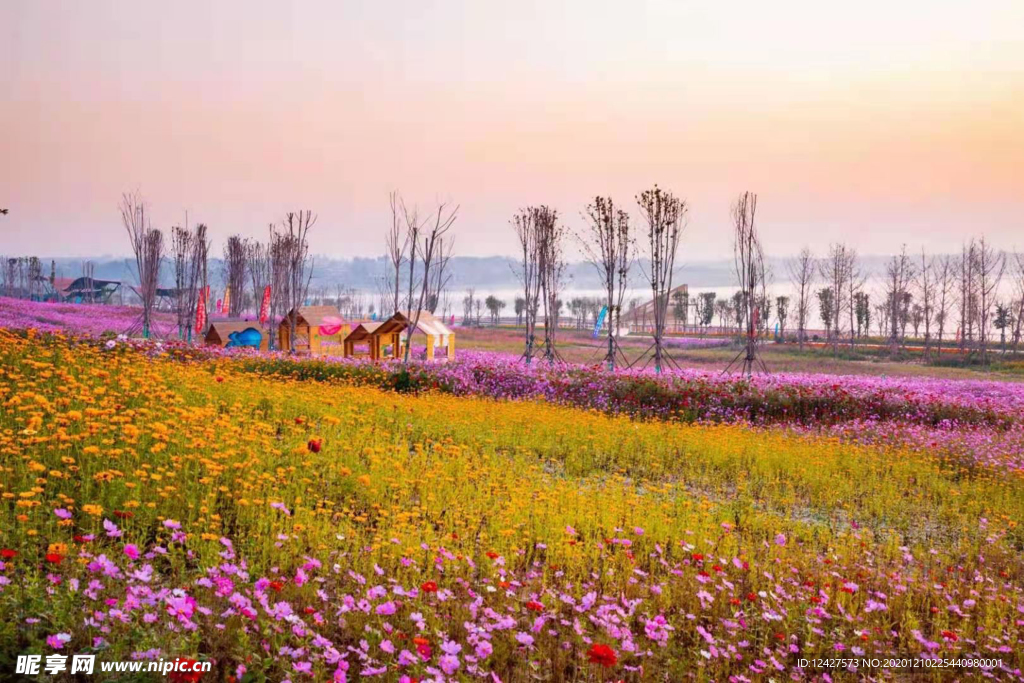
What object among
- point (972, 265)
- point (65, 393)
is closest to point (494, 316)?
point (972, 265)

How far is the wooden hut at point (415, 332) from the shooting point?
1049 inches

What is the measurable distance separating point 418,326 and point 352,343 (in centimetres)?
249

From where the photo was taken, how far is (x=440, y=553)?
5176mm

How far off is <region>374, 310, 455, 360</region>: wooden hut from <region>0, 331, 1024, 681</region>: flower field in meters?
16.7

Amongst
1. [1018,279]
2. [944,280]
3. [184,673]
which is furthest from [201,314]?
[1018,279]

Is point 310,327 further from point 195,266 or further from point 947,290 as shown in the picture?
point 947,290

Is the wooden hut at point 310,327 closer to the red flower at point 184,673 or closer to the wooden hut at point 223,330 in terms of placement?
the wooden hut at point 223,330

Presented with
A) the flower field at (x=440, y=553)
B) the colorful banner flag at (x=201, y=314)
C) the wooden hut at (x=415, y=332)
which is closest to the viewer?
the flower field at (x=440, y=553)

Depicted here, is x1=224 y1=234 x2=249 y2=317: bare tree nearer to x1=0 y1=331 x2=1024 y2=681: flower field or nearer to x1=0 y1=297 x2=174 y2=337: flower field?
x1=0 y1=297 x2=174 y2=337: flower field

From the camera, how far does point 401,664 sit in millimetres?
3973

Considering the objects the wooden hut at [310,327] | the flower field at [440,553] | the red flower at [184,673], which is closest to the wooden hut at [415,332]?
the wooden hut at [310,327]

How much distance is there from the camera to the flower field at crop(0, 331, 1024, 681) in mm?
3947

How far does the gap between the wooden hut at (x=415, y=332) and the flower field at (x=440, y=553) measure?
54.8ft

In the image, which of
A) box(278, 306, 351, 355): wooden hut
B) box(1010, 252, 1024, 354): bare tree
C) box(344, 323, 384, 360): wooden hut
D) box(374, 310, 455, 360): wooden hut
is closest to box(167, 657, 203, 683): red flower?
box(374, 310, 455, 360): wooden hut
